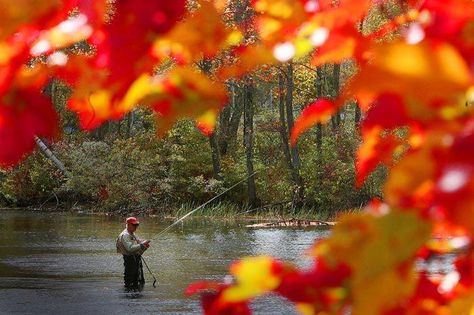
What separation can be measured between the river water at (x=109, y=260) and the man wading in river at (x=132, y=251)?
0.24 m

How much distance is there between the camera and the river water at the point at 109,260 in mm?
12945

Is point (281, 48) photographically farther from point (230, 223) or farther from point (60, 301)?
point (230, 223)

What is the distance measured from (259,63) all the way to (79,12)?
219 millimetres

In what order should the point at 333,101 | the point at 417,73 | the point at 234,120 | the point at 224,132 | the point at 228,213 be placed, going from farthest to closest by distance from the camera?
the point at 234,120
the point at 224,132
the point at 228,213
the point at 333,101
the point at 417,73

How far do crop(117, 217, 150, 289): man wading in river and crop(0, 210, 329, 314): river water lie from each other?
24 centimetres

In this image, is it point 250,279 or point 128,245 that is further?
point 128,245

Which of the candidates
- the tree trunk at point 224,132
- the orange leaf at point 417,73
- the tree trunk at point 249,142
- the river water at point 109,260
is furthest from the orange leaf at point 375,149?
the tree trunk at point 224,132

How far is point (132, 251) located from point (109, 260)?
5.39m

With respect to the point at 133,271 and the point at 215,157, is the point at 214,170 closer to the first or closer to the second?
the point at 215,157

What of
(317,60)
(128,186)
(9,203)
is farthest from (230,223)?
(317,60)

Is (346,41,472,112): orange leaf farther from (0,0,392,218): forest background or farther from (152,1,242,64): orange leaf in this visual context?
(0,0,392,218): forest background

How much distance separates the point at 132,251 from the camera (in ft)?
43.6

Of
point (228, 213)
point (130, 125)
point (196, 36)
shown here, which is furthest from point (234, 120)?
point (196, 36)

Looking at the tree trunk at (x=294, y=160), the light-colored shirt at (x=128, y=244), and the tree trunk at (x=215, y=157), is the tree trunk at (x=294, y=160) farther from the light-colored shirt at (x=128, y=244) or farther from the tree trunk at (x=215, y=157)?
the light-colored shirt at (x=128, y=244)
